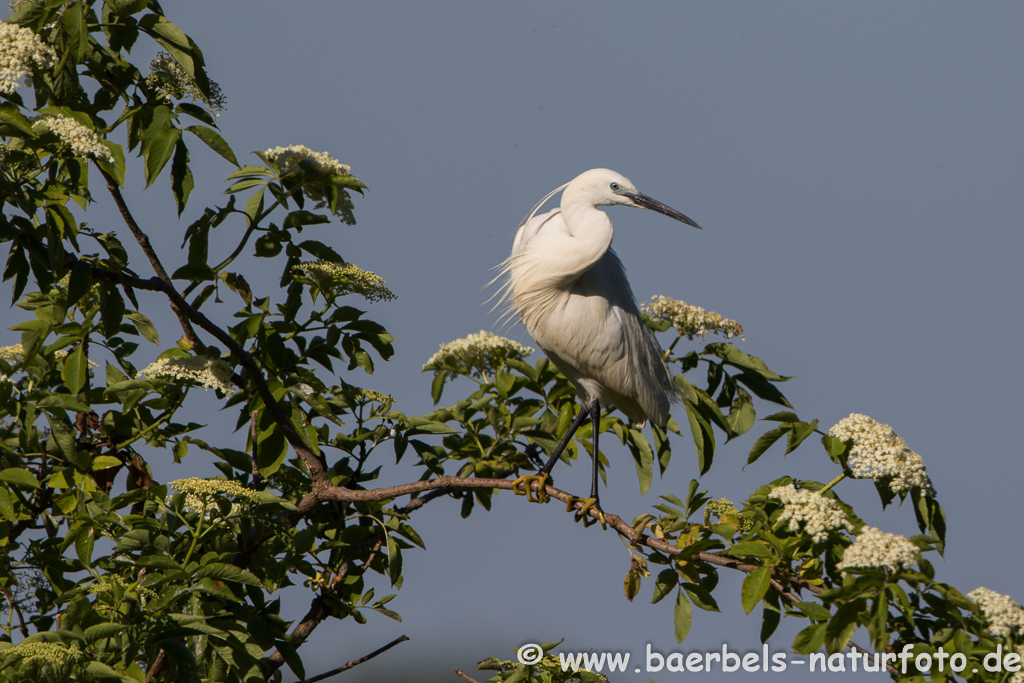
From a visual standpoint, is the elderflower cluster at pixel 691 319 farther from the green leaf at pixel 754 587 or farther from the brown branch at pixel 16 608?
the brown branch at pixel 16 608

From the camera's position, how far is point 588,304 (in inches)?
173

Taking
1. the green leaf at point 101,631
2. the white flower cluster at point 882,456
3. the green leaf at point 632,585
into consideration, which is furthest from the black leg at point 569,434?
the green leaf at point 101,631

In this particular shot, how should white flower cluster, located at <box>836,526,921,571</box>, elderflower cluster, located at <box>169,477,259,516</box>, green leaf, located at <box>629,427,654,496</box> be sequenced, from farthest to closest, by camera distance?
green leaf, located at <box>629,427,654,496</box> → elderflower cluster, located at <box>169,477,259,516</box> → white flower cluster, located at <box>836,526,921,571</box>

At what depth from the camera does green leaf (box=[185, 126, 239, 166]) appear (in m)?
2.85

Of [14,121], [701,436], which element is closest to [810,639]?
[701,436]

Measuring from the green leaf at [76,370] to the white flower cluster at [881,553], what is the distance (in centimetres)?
246

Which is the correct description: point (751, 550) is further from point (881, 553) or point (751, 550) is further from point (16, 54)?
point (16, 54)

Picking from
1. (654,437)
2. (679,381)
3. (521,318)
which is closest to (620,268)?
(521,318)

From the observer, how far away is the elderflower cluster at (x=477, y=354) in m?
3.59

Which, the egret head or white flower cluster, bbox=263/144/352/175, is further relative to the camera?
the egret head

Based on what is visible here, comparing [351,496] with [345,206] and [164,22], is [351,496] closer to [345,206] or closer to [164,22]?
[345,206]

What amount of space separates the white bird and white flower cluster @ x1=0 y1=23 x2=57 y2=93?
95.9 inches

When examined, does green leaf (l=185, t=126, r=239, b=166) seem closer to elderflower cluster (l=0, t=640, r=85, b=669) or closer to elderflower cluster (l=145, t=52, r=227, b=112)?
elderflower cluster (l=145, t=52, r=227, b=112)

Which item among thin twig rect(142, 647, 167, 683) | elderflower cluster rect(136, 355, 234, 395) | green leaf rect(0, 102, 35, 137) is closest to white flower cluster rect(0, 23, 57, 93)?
green leaf rect(0, 102, 35, 137)
